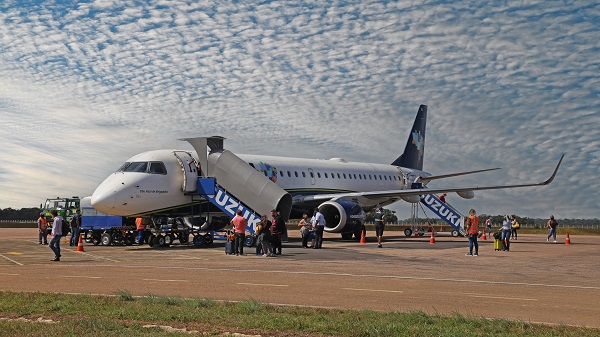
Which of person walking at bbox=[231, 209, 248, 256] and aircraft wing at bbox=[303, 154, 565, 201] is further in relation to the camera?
aircraft wing at bbox=[303, 154, 565, 201]

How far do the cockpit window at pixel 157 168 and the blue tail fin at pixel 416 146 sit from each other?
23.5 m

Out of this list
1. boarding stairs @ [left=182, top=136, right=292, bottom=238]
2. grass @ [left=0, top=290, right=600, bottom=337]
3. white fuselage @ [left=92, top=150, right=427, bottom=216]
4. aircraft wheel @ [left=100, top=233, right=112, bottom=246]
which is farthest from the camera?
aircraft wheel @ [left=100, top=233, right=112, bottom=246]

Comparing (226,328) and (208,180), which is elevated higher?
(208,180)

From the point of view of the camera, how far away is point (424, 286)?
13828 mm

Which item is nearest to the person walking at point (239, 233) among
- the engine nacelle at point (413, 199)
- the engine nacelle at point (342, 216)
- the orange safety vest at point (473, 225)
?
the orange safety vest at point (473, 225)

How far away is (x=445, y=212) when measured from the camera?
44.2m

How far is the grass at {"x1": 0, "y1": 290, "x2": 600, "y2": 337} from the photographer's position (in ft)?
26.9

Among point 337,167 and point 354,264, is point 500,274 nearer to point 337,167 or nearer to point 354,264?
point 354,264

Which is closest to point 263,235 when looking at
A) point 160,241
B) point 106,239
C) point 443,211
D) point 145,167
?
point 160,241

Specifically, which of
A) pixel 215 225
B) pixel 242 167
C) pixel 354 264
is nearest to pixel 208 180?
pixel 242 167

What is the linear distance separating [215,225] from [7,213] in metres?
85.5

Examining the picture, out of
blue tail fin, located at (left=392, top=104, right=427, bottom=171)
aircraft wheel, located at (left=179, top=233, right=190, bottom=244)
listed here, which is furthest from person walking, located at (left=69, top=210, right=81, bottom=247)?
blue tail fin, located at (left=392, top=104, right=427, bottom=171)

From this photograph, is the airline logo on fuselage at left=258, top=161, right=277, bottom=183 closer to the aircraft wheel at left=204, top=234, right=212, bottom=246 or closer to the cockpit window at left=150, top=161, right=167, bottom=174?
the aircraft wheel at left=204, top=234, right=212, bottom=246

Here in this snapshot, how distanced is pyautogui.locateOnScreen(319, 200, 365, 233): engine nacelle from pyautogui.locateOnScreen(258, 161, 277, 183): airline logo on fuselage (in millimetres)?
2983
